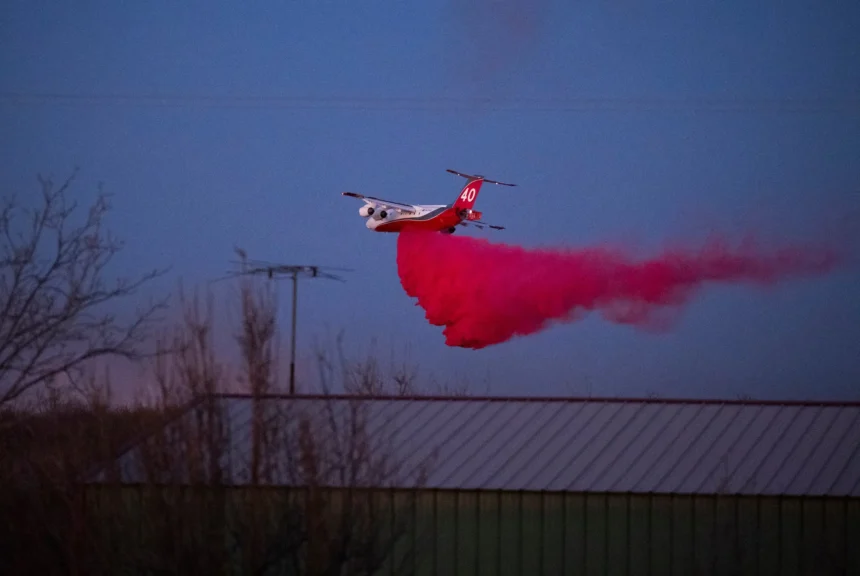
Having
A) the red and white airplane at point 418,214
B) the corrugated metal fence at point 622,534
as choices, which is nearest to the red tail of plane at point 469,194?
the red and white airplane at point 418,214

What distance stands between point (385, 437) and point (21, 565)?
351 inches

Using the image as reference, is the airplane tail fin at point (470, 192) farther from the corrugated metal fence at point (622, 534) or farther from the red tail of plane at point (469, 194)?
the corrugated metal fence at point (622, 534)

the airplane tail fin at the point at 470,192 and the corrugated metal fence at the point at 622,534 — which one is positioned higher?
the airplane tail fin at the point at 470,192

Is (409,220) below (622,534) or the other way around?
the other way around

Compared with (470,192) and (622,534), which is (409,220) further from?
(622,534)

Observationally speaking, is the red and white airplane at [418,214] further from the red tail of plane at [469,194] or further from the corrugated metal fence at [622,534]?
the corrugated metal fence at [622,534]

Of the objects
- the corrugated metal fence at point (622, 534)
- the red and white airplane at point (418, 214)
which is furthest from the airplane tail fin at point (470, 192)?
the corrugated metal fence at point (622, 534)

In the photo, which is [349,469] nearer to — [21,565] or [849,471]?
[21,565]

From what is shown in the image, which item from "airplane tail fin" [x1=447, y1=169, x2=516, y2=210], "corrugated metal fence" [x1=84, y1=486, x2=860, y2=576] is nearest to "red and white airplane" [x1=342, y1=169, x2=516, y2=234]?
"airplane tail fin" [x1=447, y1=169, x2=516, y2=210]

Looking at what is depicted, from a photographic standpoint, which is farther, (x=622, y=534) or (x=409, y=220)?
(x=409, y=220)

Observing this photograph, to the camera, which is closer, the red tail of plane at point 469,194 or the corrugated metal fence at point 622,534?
the corrugated metal fence at point 622,534

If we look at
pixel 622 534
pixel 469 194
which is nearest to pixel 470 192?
pixel 469 194

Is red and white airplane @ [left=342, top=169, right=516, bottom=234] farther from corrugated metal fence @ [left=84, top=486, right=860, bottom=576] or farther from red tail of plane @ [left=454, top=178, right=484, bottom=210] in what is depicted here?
corrugated metal fence @ [left=84, top=486, right=860, bottom=576]

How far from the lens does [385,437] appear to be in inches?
944
